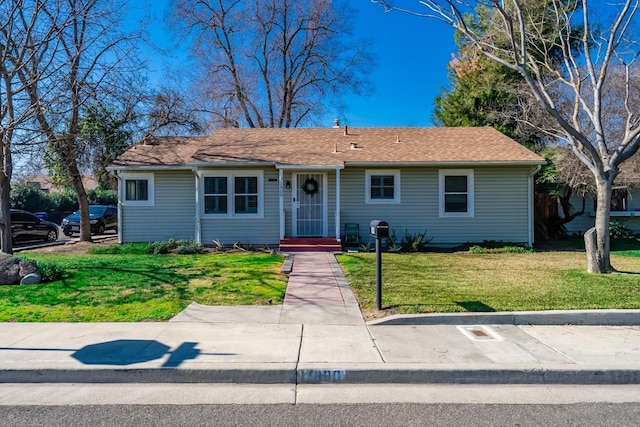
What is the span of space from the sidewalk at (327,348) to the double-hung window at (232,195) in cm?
799

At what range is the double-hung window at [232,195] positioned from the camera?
14.5 m

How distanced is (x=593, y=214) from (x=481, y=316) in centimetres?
1547

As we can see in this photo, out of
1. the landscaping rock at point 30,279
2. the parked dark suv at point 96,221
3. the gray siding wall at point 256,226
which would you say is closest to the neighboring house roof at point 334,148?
the gray siding wall at point 256,226

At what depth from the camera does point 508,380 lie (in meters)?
4.40

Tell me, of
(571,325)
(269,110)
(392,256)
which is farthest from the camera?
(269,110)

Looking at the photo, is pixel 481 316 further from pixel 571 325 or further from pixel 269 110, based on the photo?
pixel 269 110

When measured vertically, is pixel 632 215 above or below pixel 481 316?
above

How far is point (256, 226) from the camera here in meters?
14.5

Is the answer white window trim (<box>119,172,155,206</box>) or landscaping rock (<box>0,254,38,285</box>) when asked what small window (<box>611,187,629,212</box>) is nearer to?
white window trim (<box>119,172,155,206</box>)

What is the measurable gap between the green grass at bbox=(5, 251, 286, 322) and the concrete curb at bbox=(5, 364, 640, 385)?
1.79 meters

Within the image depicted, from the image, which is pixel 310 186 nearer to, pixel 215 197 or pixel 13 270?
pixel 215 197

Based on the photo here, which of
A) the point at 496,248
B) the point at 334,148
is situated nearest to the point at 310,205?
the point at 334,148

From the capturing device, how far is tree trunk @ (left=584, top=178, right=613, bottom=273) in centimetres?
913

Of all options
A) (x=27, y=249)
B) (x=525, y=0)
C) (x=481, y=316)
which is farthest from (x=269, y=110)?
(x=481, y=316)
